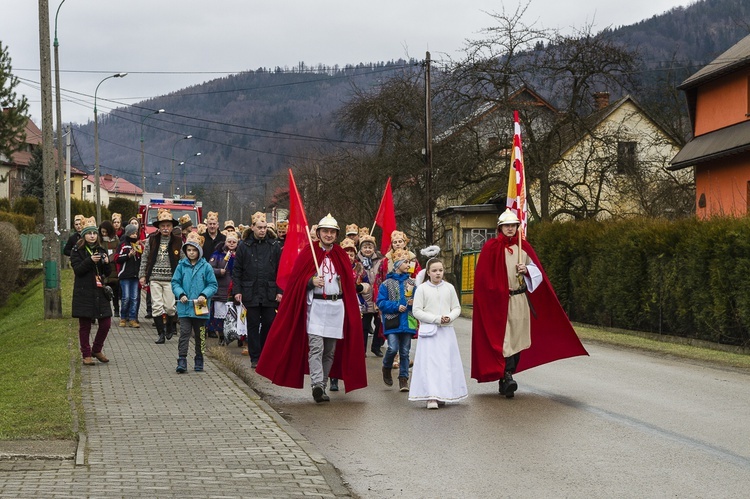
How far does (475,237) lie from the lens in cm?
5906

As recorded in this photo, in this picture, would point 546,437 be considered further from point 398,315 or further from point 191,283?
point 191,283

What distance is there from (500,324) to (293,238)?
2.47 metres

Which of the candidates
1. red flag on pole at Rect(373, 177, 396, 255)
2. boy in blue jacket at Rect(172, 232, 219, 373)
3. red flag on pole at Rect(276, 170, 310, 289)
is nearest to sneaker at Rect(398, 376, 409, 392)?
red flag on pole at Rect(276, 170, 310, 289)

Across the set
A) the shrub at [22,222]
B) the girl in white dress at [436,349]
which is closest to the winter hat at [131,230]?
the girl in white dress at [436,349]

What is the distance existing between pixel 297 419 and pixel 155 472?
341cm

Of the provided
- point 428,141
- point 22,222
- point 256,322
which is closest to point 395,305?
point 256,322

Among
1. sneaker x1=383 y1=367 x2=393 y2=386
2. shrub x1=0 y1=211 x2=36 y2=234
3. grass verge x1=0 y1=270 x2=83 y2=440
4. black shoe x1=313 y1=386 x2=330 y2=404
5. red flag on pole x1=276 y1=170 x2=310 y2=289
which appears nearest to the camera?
grass verge x1=0 y1=270 x2=83 y2=440

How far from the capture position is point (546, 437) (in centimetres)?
955

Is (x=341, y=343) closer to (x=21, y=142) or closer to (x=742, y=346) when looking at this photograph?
(x=742, y=346)

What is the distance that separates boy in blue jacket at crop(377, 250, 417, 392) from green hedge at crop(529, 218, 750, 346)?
29.5 ft

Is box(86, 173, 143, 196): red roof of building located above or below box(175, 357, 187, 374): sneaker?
above

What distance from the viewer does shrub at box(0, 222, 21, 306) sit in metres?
33.8

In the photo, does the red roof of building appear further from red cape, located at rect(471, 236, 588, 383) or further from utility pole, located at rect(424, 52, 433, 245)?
red cape, located at rect(471, 236, 588, 383)

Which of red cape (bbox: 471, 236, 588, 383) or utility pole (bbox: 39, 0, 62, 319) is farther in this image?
utility pole (bbox: 39, 0, 62, 319)
